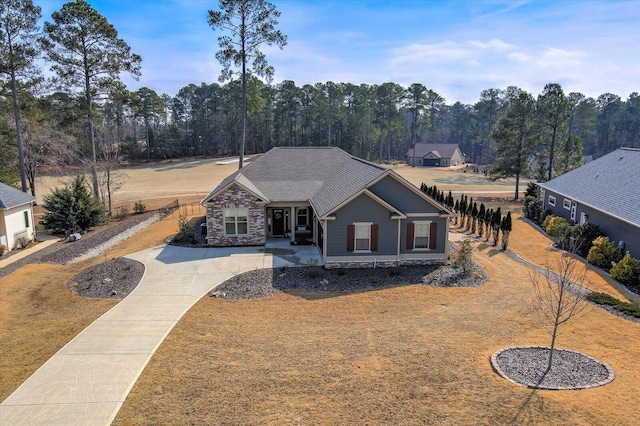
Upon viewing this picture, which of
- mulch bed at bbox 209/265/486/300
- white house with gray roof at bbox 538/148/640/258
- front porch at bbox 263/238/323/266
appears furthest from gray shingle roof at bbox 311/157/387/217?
white house with gray roof at bbox 538/148/640/258

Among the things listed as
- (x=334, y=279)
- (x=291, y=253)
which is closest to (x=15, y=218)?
(x=291, y=253)

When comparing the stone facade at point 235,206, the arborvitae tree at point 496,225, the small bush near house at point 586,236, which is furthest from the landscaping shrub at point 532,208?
the stone facade at point 235,206

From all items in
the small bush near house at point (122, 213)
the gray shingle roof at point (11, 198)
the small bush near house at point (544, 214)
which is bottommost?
the small bush near house at point (122, 213)

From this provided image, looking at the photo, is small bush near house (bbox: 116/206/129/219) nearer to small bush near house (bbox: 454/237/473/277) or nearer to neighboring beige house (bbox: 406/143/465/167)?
small bush near house (bbox: 454/237/473/277)

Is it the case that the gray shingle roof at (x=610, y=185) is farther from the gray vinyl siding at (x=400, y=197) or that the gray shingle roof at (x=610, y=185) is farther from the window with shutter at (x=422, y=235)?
the gray vinyl siding at (x=400, y=197)

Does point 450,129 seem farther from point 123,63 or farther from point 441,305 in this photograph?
point 441,305

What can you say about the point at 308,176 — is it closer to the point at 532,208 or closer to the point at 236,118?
the point at 532,208

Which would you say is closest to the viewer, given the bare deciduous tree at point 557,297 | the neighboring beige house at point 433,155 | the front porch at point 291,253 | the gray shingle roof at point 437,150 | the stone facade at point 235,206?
the bare deciduous tree at point 557,297
